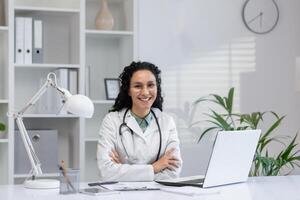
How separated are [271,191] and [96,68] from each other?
221cm

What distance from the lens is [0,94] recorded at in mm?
4242

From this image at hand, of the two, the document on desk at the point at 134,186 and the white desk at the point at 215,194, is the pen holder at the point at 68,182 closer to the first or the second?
the white desk at the point at 215,194

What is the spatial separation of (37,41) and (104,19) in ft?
1.69

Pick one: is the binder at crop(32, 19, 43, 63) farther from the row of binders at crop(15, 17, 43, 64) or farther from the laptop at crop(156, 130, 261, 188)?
the laptop at crop(156, 130, 261, 188)

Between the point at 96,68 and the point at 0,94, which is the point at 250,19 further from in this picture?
the point at 0,94

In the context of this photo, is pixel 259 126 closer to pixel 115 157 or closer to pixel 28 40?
pixel 115 157

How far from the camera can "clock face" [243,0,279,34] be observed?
14.6 ft

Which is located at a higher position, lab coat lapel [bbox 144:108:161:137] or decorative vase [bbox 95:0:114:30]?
decorative vase [bbox 95:0:114:30]

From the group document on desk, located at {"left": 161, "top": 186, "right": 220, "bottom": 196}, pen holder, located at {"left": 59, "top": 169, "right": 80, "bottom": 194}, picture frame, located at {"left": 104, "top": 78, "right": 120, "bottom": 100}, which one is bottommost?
document on desk, located at {"left": 161, "top": 186, "right": 220, "bottom": 196}

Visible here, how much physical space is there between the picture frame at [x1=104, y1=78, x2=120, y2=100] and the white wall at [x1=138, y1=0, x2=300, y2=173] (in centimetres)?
31

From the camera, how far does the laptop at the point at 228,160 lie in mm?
2604

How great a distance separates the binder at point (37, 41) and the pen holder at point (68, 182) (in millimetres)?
1783

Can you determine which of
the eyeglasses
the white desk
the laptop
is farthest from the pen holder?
the eyeglasses

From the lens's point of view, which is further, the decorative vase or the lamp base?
the decorative vase
